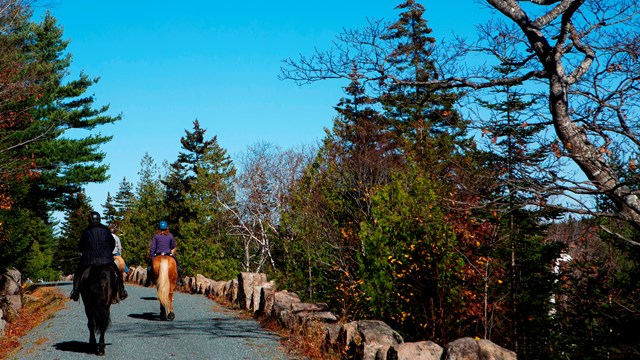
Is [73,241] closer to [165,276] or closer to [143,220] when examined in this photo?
[143,220]

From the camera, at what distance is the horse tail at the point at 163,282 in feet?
44.2

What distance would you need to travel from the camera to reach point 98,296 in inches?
406

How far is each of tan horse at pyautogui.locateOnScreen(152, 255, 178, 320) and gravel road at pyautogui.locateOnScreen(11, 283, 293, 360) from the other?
1.80 feet

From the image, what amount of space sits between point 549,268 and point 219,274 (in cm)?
1661

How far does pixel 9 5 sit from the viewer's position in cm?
1817

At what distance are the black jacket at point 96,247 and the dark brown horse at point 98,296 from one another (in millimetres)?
123

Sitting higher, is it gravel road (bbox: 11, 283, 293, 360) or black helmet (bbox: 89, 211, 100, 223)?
black helmet (bbox: 89, 211, 100, 223)

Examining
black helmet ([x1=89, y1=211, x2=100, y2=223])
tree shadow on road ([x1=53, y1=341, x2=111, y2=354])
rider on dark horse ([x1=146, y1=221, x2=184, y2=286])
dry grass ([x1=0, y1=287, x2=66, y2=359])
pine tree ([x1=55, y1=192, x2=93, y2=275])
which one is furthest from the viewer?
pine tree ([x1=55, y1=192, x2=93, y2=275])

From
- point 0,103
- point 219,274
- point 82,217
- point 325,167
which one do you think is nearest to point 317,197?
point 325,167

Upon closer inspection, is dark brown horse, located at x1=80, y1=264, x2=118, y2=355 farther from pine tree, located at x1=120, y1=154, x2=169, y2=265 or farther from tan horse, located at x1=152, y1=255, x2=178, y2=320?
pine tree, located at x1=120, y1=154, x2=169, y2=265

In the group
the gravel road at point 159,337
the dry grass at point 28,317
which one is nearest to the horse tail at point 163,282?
the gravel road at point 159,337

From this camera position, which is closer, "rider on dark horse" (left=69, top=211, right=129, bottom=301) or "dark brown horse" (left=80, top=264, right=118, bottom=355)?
"dark brown horse" (left=80, top=264, right=118, bottom=355)

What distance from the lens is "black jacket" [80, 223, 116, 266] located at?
34.7 ft

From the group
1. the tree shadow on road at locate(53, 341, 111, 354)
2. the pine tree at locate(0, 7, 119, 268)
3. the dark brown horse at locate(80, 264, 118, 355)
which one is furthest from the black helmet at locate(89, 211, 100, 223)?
the pine tree at locate(0, 7, 119, 268)
